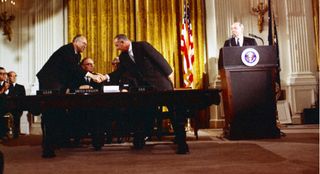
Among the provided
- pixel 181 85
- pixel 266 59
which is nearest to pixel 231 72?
pixel 266 59

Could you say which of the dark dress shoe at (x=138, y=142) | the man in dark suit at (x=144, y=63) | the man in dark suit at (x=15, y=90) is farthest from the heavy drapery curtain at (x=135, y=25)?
Answer: the dark dress shoe at (x=138, y=142)

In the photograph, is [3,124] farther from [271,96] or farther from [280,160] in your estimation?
[280,160]

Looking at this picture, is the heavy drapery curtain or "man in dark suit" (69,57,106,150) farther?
the heavy drapery curtain

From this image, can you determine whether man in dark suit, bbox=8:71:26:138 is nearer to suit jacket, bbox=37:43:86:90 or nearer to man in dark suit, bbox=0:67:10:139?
man in dark suit, bbox=0:67:10:139

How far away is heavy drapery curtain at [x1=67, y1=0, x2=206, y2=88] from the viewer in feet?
24.8

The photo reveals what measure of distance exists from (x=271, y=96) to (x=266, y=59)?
0.47 meters

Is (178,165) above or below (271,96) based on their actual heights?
below

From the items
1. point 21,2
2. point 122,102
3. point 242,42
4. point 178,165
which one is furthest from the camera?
point 21,2

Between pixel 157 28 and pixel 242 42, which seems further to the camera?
pixel 157 28

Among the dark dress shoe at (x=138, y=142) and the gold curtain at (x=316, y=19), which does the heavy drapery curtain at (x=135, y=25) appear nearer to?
the gold curtain at (x=316, y=19)

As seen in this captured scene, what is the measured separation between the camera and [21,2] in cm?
759

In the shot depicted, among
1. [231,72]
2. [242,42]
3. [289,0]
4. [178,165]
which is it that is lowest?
[178,165]

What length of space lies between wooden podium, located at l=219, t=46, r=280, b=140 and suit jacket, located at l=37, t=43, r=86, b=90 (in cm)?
184

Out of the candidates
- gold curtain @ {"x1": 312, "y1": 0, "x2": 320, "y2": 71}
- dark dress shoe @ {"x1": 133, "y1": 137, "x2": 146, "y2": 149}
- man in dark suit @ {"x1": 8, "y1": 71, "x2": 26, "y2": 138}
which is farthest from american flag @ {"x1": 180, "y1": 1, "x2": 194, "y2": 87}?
man in dark suit @ {"x1": 8, "y1": 71, "x2": 26, "y2": 138}
